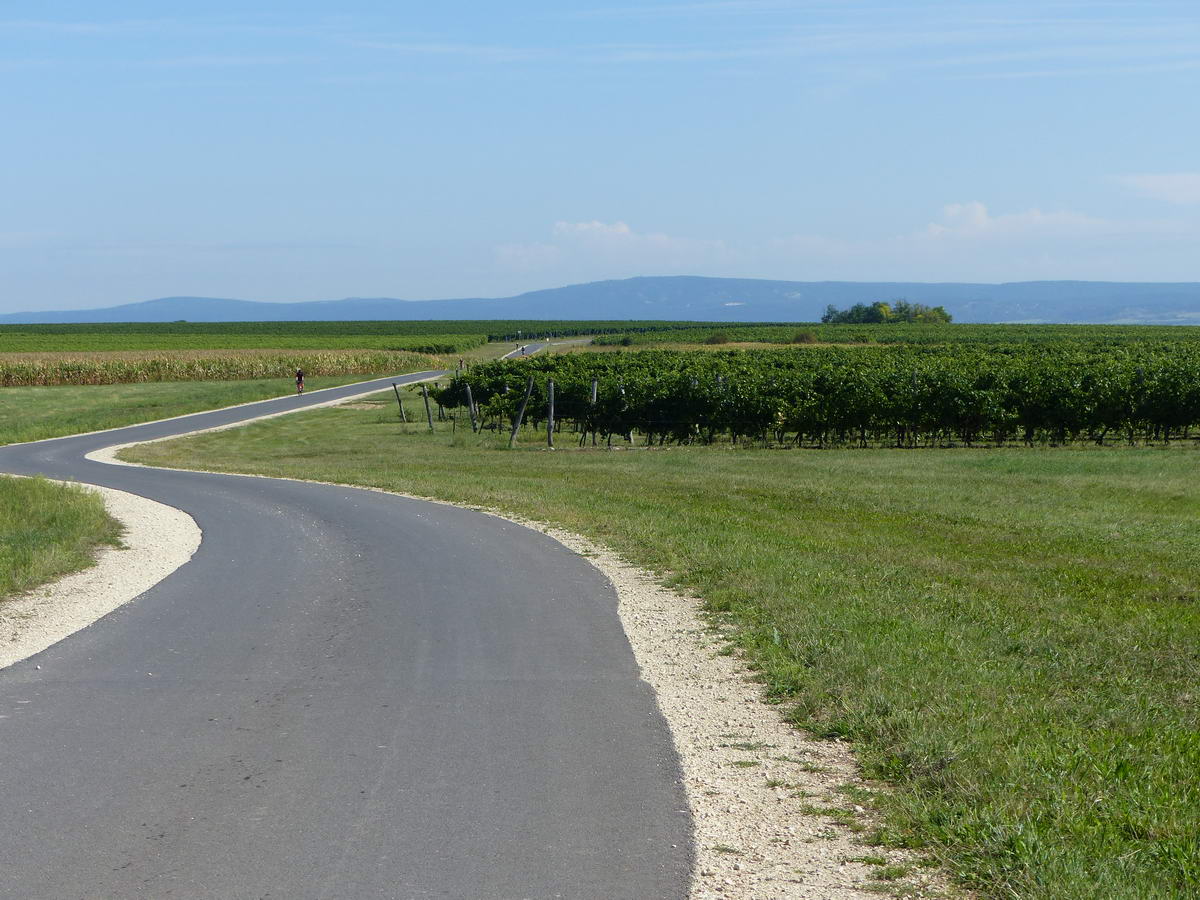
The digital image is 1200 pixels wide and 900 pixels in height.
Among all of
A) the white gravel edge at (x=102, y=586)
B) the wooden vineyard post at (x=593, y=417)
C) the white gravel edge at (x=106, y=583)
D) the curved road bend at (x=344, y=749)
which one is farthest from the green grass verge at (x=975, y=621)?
the wooden vineyard post at (x=593, y=417)

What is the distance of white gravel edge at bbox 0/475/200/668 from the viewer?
32.0 feet

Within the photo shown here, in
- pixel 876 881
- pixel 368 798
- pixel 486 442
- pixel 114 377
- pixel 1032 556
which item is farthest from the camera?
pixel 114 377

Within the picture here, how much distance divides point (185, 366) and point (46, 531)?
207 ft

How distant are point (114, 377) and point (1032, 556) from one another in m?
68.8

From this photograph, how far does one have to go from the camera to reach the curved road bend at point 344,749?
488cm

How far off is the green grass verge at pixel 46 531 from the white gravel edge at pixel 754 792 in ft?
23.1

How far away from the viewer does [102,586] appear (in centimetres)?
1212

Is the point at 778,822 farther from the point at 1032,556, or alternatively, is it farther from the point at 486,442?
the point at 486,442

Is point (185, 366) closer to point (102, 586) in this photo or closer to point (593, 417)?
point (593, 417)

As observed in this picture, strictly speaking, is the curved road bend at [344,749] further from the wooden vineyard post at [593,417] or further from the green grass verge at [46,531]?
the wooden vineyard post at [593,417]

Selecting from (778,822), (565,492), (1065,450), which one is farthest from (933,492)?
(778,822)

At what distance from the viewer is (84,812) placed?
547 centimetres

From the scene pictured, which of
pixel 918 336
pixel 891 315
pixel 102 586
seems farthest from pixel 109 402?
pixel 891 315

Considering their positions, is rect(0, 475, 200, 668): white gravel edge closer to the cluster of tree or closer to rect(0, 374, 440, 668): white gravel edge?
rect(0, 374, 440, 668): white gravel edge
